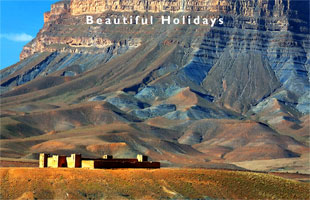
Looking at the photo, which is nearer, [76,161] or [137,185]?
[137,185]

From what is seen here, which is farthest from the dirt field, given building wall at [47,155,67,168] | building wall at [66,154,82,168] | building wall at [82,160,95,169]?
building wall at [47,155,67,168]

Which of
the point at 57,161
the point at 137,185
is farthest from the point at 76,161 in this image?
the point at 137,185

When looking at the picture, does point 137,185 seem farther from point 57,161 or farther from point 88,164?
point 57,161

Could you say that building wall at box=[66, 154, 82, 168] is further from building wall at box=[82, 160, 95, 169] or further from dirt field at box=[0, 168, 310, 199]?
dirt field at box=[0, 168, 310, 199]

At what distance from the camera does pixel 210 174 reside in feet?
263

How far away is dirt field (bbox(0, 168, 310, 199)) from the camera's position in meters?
69.3

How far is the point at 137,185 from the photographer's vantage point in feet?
239

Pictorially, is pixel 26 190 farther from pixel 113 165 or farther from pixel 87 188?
pixel 113 165

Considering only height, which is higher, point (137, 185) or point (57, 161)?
point (57, 161)

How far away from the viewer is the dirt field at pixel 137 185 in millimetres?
69312

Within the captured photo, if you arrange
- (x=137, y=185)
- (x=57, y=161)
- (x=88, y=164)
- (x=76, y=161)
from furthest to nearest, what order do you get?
(x=57, y=161), (x=76, y=161), (x=88, y=164), (x=137, y=185)

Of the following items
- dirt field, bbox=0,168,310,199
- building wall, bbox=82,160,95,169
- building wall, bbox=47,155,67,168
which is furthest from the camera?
building wall, bbox=47,155,67,168

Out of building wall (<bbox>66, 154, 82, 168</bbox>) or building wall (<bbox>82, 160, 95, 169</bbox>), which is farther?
building wall (<bbox>66, 154, 82, 168</bbox>)

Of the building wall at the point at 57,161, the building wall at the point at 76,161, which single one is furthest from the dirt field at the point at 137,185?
the building wall at the point at 57,161
